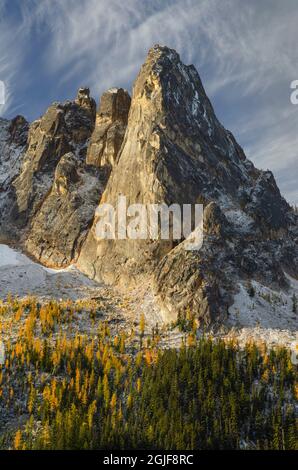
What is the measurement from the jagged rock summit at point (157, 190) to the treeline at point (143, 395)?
1259cm

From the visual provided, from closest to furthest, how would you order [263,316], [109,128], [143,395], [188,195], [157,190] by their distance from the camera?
[143,395]
[263,316]
[157,190]
[188,195]
[109,128]

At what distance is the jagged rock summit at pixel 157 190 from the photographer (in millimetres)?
75750

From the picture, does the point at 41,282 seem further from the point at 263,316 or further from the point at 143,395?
the point at 143,395

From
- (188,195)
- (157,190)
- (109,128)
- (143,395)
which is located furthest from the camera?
(109,128)

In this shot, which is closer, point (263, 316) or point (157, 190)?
point (263, 316)

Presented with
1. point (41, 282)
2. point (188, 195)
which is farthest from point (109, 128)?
point (41, 282)

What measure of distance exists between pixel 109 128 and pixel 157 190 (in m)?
30.9

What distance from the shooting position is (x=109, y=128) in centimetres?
11112

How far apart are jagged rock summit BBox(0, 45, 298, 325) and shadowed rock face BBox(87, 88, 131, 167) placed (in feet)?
0.90

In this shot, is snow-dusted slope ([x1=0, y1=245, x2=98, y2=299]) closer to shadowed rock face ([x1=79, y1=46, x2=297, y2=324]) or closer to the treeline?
shadowed rock face ([x1=79, y1=46, x2=297, y2=324])

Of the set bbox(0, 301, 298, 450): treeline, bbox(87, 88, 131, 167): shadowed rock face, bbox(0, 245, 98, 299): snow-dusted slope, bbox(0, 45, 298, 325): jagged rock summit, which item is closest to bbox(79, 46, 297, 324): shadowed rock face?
bbox(0, 45, 298, 325): jagged rock summit

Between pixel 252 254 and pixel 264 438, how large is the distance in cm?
4203

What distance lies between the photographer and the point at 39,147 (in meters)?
118

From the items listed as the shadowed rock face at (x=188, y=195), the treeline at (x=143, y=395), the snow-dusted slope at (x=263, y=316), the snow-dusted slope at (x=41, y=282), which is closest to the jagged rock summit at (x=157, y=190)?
the shadowed rock face at (x=188, y=195)
